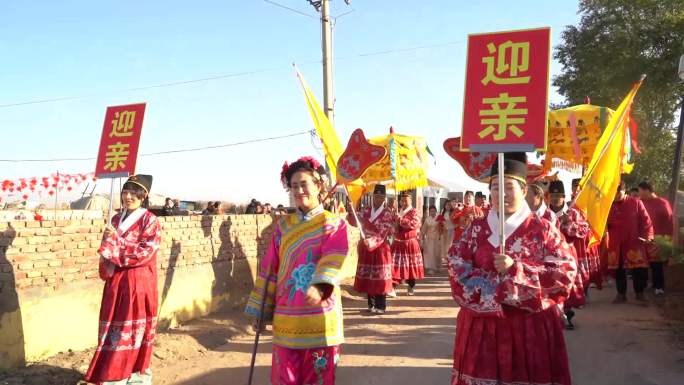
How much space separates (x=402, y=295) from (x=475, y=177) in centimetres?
483

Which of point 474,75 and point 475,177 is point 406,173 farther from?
point 474,75

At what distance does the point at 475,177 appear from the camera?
6211 millimetres

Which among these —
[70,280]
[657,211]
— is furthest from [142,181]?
[657,211]

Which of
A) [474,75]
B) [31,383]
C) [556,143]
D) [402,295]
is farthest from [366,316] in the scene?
[474,75]

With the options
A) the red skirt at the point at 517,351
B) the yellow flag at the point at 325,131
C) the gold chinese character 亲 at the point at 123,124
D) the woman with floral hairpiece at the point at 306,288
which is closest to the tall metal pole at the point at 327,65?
the yellow flag at the point at 325,131

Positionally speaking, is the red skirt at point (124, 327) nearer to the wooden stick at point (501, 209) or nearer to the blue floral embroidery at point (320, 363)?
the blue floral embroidery at point (320, 363)

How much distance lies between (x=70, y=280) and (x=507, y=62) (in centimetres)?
475

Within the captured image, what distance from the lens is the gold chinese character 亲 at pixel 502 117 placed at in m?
3.36

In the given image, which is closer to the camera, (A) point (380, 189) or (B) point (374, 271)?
(B) point (374, 271)

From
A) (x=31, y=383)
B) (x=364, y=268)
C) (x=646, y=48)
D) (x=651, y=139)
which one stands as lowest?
(x=31, y=383)

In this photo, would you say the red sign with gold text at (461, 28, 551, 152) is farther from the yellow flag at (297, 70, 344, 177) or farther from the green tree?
the green tree

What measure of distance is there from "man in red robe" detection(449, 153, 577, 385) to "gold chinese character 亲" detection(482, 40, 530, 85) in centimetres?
70

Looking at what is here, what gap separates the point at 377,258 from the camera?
8625 mm

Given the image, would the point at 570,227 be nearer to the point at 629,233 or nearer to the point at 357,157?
the point at 629,233
